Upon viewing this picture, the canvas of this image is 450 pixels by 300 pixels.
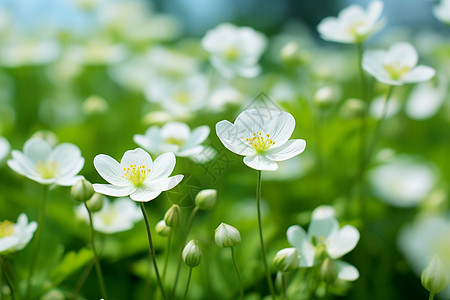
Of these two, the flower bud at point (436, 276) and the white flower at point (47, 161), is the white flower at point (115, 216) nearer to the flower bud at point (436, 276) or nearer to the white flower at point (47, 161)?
the white flower at point (47, 161)

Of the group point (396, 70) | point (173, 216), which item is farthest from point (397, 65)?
point (173, 216)

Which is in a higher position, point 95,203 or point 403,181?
point 95,203

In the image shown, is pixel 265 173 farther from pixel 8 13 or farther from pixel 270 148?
pixel 8 13

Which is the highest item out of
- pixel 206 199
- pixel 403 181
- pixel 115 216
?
pixel 206 199

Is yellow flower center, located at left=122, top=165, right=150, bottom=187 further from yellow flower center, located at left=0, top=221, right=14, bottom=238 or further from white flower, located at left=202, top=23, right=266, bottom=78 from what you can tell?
white flower, located at left=202, top=23, right=266, bottom=78

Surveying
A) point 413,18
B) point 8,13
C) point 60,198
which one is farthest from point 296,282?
point 413,18

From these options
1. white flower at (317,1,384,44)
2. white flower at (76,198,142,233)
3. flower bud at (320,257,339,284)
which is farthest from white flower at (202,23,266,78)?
flower bud at (320,257,339,284)

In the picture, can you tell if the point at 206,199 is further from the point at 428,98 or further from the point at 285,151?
the point at 428,98
